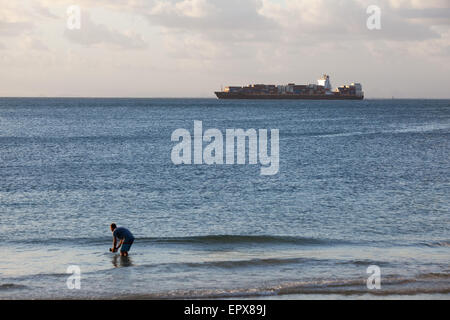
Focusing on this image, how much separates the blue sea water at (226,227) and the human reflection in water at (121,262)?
104mm

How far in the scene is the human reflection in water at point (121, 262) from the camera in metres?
18.9

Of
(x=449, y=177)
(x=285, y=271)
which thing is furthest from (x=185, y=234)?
(x=449, y=177)

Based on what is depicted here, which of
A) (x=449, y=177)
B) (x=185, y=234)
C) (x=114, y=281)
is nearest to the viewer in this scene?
(x=114, y=281)

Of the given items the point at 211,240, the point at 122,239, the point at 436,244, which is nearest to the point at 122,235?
the point at 122,239

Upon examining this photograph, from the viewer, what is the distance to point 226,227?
82.1 ft

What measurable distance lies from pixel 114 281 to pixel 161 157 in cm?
3658

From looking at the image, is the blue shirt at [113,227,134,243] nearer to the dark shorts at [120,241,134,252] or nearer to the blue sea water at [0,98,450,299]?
the dark shorts at [120,241,134,252]

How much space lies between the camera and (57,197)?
31.8 m

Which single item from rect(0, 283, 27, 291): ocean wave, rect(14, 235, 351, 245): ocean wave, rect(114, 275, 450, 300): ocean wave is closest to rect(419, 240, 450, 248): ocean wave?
rect(14, 235, 351, 245): ocean wave

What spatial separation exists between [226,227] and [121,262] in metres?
6.90

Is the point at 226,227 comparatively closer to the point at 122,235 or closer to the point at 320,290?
the point at 122,235

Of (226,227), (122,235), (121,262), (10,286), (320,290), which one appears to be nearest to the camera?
(320,290)

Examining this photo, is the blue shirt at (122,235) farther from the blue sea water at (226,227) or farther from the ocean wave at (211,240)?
the ocean wave at (211,240)
